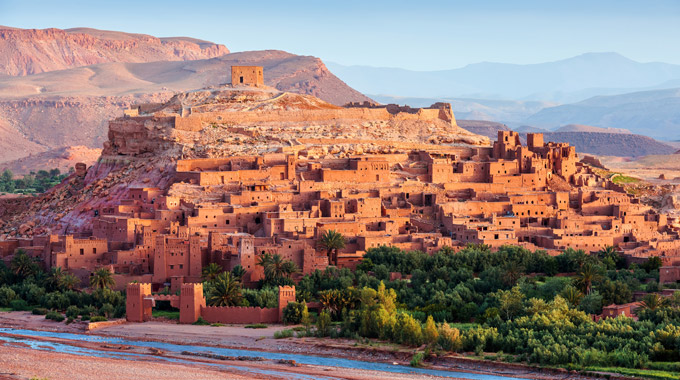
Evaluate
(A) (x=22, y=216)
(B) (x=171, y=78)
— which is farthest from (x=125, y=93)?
(A) (x=22, y=216)

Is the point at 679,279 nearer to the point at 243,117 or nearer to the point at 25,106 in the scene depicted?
the point at 243,117

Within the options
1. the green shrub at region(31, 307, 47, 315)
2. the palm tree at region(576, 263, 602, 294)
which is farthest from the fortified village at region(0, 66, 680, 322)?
the palm tree at region(576, 263, 602, 294)

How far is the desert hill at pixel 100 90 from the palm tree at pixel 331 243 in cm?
7488

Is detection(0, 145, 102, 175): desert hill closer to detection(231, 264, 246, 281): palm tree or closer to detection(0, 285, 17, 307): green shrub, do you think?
detection(0, 285, 17, 307): green shrub

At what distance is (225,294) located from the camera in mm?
39844

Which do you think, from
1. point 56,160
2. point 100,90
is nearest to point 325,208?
point 56,160

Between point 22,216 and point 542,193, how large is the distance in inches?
934

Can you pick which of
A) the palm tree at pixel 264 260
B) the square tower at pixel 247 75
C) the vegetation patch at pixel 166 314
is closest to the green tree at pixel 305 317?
the palm tree at pixel 264 260

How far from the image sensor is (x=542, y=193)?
5147cm

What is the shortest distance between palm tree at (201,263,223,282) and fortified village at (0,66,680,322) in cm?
52

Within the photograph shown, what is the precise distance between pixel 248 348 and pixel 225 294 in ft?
12.0

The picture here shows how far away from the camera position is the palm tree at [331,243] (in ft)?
144

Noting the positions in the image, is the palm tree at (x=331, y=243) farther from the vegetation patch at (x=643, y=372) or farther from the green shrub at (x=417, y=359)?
the vegetation patch at (x=643, y=372)

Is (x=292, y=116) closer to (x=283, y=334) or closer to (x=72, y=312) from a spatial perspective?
(x=72, y=312)
